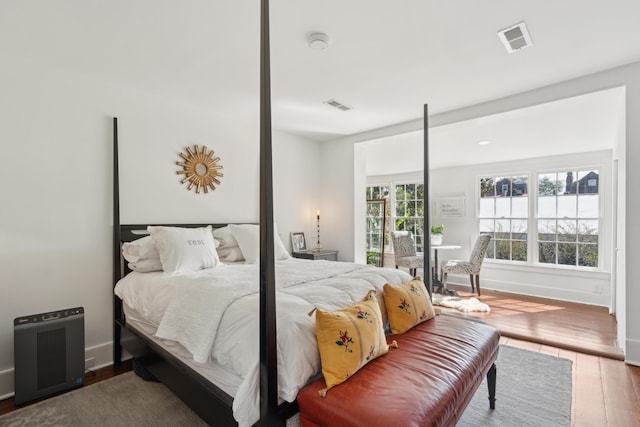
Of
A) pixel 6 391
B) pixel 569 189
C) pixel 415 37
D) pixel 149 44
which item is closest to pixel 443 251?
pixel 569 189

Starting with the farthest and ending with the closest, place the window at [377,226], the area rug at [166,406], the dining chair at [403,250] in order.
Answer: the window at [377,226]
the dining chair at [403,250]
the area rug at [166,406]

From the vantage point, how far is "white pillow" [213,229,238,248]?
10.8 ft

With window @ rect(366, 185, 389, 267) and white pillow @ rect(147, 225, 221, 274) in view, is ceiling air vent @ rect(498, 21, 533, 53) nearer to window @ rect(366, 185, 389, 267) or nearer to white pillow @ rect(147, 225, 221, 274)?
white pillow @ rect(147, 225, 221, 274)

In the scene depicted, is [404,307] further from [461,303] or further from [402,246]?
[402,246]

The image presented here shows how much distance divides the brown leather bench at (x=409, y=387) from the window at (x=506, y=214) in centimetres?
404

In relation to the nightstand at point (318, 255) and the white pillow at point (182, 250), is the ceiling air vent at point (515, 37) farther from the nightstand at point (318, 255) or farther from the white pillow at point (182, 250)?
the nightstand at point (318, 255)

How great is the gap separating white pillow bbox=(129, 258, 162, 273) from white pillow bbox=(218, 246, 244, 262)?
649 millimetres

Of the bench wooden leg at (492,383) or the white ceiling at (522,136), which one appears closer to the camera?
the bench wooden leg at (492,383)

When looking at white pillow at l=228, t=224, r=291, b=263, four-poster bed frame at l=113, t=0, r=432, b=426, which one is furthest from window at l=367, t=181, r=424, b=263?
four-poster bed frame at l=113, t=0, r=432, b=426

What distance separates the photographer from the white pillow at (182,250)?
2.57 metres

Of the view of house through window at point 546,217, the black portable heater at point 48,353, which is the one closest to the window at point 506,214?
the view of house through window at point 546,217

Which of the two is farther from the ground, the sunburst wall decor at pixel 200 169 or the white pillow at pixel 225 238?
the sunburst wall decor at pixel 200 169

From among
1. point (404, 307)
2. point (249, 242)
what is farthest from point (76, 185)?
point (404, 307)

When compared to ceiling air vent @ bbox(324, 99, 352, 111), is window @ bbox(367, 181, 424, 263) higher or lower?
lower
